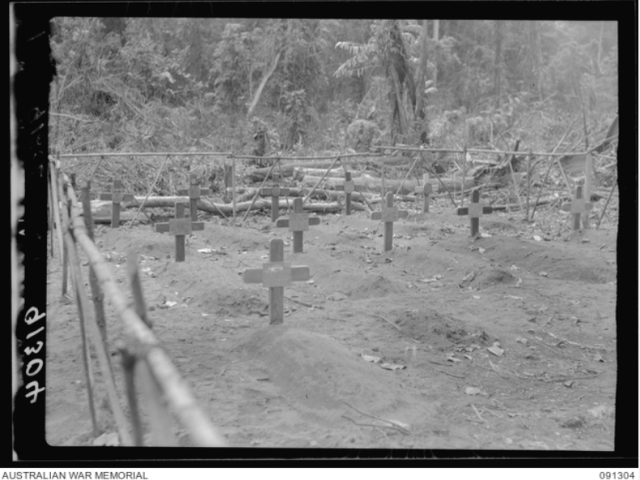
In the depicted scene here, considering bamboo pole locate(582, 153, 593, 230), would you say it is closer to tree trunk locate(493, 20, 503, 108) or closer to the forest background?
the forest background

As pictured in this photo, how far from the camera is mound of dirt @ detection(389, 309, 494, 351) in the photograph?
6.03 meters

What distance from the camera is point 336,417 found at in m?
4.11

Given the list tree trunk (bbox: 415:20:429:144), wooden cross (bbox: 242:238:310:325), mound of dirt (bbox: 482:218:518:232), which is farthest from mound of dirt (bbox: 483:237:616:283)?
tree trunk (bbox: 415:20:429:144)

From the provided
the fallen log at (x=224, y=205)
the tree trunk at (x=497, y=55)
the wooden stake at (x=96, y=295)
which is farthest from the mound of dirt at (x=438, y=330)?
the tree trunk at (x=497, y=55)

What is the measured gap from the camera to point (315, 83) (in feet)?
51.3

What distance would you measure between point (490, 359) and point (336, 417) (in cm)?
207

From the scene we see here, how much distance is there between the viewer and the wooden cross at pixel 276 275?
18.3ft

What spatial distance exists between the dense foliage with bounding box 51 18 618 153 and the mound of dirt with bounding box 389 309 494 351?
22.6ft

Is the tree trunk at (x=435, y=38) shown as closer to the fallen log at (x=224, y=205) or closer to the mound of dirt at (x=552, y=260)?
the fallen log at (x=224, y=205)

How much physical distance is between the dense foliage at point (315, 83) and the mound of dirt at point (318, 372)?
23.3 feet

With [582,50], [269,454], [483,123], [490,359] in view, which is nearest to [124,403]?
[269,454]

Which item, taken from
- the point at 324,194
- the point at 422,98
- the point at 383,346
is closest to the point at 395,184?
the point at 324,194

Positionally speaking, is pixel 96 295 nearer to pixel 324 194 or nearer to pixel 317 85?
pixel 317 85
